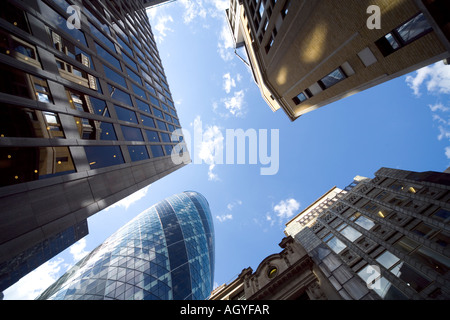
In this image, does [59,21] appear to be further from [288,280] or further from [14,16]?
[288,280]

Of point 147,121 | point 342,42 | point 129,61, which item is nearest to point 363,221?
point 342,42

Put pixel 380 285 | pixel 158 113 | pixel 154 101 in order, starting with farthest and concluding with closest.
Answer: pixel 158 113 < pixel 154 101 < pixel 380 285

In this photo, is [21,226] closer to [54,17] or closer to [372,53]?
[54,17]

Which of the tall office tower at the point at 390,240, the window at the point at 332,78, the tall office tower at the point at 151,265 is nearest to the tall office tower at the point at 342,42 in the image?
the window at the point at 332,78

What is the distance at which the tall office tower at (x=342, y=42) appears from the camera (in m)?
9.37

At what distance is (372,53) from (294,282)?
17387mm

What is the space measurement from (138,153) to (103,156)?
4.97 m

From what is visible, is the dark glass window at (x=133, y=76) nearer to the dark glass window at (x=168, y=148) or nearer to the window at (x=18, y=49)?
the dark glass window at (x=168, y=148)

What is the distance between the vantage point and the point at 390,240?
13977 mm

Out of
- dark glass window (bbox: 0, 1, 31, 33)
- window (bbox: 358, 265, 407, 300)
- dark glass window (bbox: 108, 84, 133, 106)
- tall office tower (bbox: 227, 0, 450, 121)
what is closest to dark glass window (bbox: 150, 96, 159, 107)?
dark glass window (bbox: 108, 84, 133, 106)

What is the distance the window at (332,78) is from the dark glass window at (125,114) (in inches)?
769

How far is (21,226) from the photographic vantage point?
25.7ft

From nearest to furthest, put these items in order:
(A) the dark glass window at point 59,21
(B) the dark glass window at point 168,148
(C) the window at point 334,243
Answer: (A) the dark glass window at point 59,21 < (C) the window at point 334,243 < (B) the dark glass window at point 168,148
